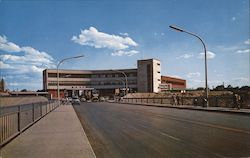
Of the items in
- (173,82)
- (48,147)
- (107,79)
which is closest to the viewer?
(48,147)

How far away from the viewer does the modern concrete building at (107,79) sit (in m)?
140

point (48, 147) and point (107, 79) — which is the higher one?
point (107, 79)

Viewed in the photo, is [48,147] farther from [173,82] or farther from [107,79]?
[173,82]

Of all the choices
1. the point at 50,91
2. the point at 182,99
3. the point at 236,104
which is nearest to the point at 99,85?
the point at 50,91

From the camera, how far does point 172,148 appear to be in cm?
996

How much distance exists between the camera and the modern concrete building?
139625mm

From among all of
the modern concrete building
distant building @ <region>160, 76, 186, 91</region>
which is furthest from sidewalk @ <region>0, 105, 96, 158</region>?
distant building @ <region>160, 76, 186, 91</region>

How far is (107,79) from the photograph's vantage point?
158m

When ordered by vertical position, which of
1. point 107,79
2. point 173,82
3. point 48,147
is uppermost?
point 107,79

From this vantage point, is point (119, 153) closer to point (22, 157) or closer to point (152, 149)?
point (152, 149)

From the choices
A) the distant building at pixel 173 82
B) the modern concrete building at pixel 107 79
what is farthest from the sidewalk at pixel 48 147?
the distant building at pixel 173 82

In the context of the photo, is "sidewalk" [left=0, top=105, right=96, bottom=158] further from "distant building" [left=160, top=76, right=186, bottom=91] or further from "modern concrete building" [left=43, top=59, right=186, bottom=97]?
"distant building" [left=160, top=76, right=186, bottom=91]

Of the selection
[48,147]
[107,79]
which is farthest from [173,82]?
[48,147]

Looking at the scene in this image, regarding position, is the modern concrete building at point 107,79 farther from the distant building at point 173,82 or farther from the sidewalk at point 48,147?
the sidewalk at point 48,147
